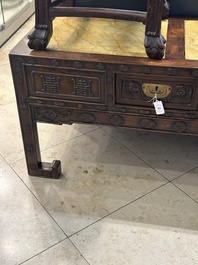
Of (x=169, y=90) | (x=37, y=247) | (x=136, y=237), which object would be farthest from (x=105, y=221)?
(x=169, y=90)

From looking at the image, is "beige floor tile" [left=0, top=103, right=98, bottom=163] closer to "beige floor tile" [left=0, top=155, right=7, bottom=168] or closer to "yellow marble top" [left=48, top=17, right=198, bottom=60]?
"beige floor tile" [left=0, top=155, right=7, bottom=168]

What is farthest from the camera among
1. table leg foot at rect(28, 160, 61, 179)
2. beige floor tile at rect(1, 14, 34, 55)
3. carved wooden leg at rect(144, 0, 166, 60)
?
beige floor tile at rect(1, 14, 34, 55)

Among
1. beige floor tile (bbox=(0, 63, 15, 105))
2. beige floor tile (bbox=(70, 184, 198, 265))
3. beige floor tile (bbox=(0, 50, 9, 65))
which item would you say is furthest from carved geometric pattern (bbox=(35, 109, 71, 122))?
beige floor tile (bbox=(0, 50, 9, 65))

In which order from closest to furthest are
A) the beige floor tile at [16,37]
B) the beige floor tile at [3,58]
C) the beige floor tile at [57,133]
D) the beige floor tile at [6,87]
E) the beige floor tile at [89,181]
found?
the beige floor tile at [89,181] < the beige floor tile at [57,133] < the beige floor tile at [6,87] < the beige floor tile at [3,58] < the beige floor tile at [16,37]

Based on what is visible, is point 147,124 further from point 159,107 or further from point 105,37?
point 105,37

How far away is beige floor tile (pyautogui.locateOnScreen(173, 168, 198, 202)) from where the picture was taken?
1355mm

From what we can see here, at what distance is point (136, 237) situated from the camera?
119cm

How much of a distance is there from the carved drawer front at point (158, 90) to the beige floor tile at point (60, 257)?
1.63 feet

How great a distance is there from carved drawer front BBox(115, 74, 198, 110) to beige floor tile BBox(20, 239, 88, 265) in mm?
496

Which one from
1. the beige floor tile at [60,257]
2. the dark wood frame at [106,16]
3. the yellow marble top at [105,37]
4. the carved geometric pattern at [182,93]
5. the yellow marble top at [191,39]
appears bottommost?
the beige floor tile at [60,257]

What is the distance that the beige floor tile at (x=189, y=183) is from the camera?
135 centimetres

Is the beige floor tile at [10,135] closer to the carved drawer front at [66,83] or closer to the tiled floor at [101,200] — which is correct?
the tiled floor at [101,200]

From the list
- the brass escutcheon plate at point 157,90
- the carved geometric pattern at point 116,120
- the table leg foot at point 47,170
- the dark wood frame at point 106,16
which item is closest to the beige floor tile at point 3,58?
the table leg foot at point 47,170

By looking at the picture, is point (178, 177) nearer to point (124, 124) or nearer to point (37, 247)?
point (124, 124)
